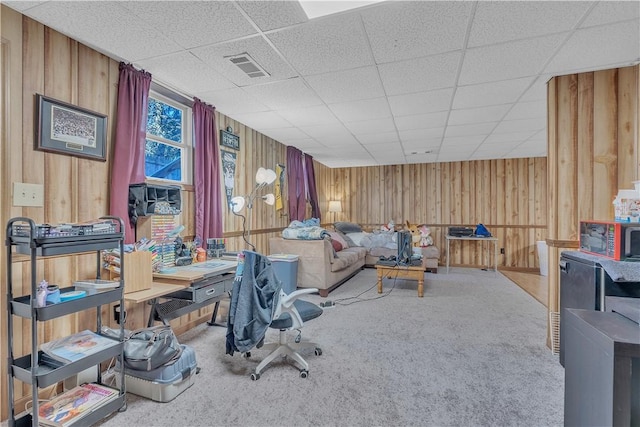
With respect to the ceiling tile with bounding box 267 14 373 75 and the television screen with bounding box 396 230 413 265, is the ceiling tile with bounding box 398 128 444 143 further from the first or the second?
the ceiling tile with bounding box 267 14 373 75

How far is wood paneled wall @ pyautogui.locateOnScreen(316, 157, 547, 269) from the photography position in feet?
20.8

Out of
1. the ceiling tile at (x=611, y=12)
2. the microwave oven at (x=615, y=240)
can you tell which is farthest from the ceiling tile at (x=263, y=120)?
the microwave oven at (x=615, y=240)

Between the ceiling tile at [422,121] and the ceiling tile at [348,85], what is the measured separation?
0.87 metres

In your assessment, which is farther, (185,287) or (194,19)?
(185,287)

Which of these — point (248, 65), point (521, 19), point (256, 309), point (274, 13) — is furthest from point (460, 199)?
point (274, 13)

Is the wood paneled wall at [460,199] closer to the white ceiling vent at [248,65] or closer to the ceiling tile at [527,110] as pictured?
the ceiling tile at [527,110]

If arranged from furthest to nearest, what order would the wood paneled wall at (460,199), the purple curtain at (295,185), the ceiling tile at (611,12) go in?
the wood paneled wall at (460,199), the purple curtain at (295,185), the ceiling tile at (611,12)

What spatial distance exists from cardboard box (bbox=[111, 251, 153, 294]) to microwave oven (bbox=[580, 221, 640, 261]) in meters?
3.00

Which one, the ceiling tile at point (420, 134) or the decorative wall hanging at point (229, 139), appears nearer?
the decorative wall hanging at point (229, 139)

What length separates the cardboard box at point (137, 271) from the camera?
196 cm

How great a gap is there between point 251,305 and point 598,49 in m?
3.05

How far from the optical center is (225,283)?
2562mm

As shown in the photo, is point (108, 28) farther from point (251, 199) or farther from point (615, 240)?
point (615, 240)

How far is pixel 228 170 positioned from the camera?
146 inches
